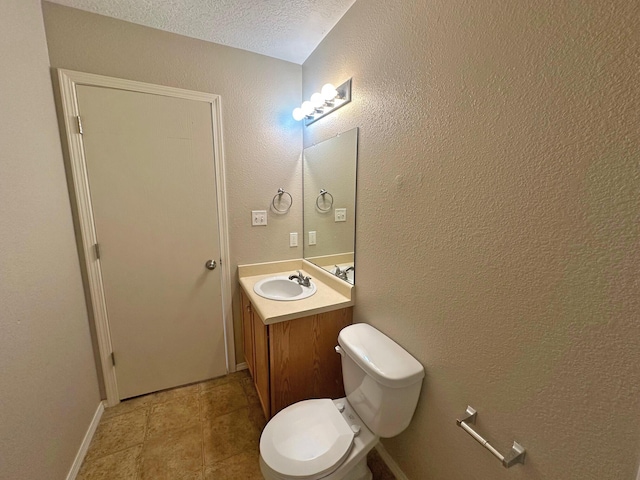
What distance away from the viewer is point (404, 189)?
44.8 inches

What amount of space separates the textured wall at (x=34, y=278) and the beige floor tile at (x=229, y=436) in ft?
2.05

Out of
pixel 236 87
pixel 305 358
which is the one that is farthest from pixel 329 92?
pixel 305 358

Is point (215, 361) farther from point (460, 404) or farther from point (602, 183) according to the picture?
point (602, 183)

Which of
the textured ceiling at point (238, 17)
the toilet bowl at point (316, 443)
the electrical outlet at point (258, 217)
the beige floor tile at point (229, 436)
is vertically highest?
the textured ceiling at point (238, 17)

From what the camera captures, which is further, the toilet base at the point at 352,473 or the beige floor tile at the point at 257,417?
the beige floor tile at the point at 257,417

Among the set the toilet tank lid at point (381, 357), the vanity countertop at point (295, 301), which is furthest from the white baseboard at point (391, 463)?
the vanity countertop at point (295, 301)

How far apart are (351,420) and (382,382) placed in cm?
32

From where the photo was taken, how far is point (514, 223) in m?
0.76

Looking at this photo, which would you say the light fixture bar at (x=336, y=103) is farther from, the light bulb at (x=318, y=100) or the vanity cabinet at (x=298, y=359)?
the vanity cabinet at (x=298, y=359)

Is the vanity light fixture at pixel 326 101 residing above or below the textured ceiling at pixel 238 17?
below

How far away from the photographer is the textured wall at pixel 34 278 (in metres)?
0.95

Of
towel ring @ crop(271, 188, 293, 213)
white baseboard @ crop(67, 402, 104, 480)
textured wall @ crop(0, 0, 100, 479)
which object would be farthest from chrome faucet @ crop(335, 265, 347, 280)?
white baseboard @ crop(67, 402, 104, 480)

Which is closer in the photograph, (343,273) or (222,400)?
(343,273)

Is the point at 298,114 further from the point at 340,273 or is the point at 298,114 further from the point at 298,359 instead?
the point at 298,359
